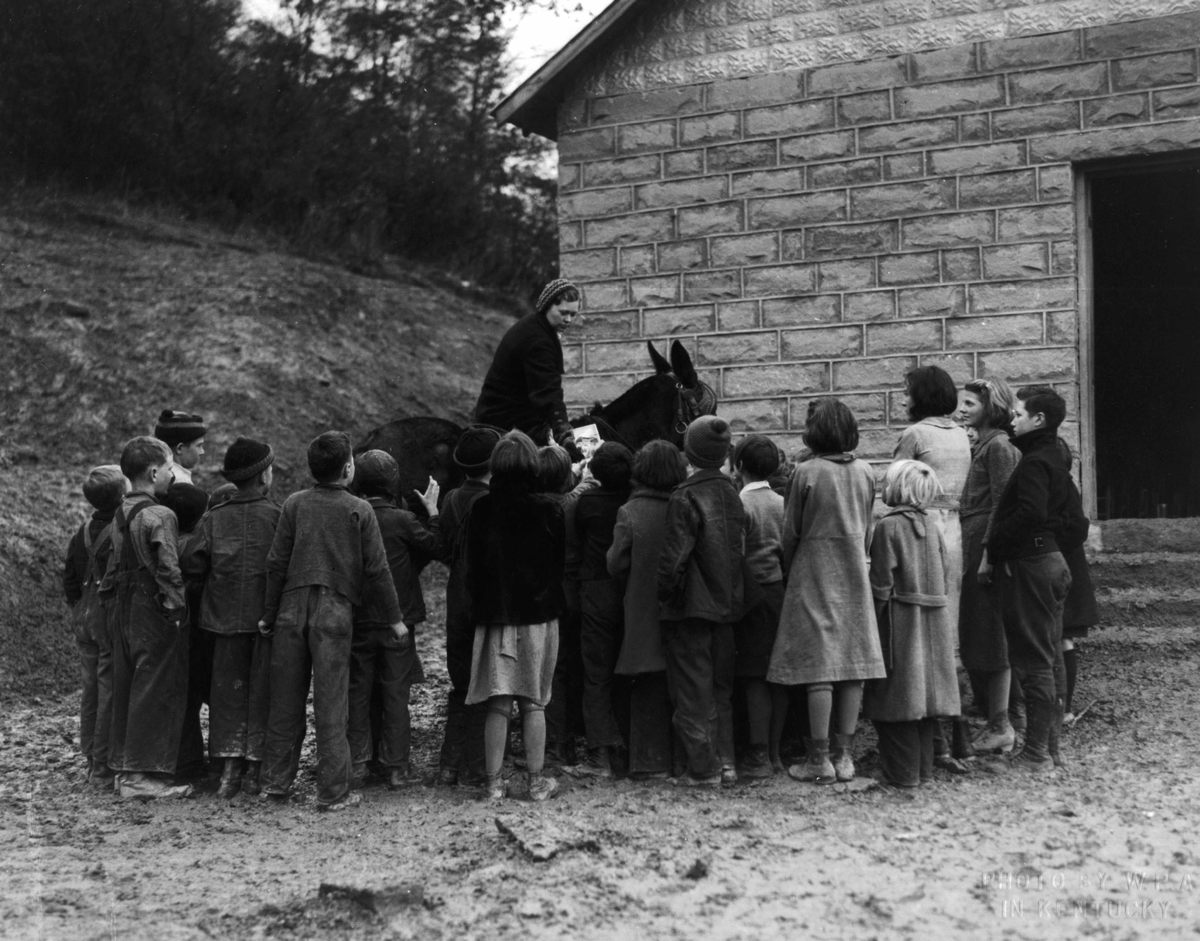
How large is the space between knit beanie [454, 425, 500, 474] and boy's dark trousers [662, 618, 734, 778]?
4.14 ft

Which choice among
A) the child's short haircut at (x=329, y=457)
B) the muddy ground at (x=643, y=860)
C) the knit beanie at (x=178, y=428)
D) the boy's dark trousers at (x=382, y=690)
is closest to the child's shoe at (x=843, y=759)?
the muddy ground at (x=643, y=860)

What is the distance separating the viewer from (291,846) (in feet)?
18.9

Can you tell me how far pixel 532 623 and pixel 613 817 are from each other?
0.99 m

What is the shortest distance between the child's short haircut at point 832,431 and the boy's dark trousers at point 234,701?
2894 millimetres

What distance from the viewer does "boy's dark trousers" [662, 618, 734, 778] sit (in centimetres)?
641

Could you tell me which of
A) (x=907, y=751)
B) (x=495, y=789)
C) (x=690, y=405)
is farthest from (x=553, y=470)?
(x=907, y=751)

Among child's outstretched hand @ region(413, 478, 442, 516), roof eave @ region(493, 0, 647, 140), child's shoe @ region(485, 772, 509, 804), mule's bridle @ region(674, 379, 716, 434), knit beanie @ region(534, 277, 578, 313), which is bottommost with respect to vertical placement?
child's shoe @ region(485, 772, 509, 804)

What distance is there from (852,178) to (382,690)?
475 cm

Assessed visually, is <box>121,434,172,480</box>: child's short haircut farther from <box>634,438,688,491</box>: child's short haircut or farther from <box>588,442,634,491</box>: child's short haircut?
<box>634,438,688,491</box>: child's short haircut

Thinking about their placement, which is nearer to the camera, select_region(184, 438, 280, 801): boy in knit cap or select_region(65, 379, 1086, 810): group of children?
select_region(65, 379, 1086, 810): group of children

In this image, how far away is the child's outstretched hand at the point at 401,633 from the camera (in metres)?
6.54

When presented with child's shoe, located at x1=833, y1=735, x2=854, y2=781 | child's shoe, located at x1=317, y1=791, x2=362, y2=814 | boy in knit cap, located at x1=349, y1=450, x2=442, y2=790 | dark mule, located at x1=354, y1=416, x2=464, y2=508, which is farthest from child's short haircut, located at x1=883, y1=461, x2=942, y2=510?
child's shoe, located at x1=317, y1=791, x2=362, y2=814

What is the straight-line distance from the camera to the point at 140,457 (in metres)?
6.86

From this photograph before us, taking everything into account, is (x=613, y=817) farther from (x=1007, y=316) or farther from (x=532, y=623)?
(x=1007, y=316)
